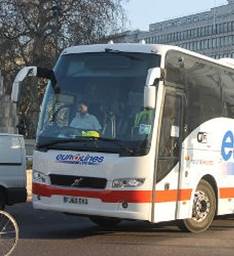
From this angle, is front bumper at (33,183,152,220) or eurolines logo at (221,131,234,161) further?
eurolines logo at (221,131,234,161)

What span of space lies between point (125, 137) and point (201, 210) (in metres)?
2.39

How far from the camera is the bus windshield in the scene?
1107 cm

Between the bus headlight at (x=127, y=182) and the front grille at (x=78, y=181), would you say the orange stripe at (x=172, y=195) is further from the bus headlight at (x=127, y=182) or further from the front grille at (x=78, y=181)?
the front grille at (x=78, y=181)

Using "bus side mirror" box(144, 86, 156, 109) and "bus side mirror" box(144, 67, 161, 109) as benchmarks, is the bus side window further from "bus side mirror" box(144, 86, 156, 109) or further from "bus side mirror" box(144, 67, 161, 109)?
"bus side mirror" box(144, 86, 156, 109)

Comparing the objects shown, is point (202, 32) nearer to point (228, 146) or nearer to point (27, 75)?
point (228, 146)

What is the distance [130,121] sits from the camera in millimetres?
11070

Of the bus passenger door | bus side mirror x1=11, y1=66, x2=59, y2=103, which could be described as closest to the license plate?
the bus passenger door

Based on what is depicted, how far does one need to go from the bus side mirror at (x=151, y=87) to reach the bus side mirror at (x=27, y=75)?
175 cm

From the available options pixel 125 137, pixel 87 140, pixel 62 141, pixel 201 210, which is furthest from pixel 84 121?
pixel 201 210

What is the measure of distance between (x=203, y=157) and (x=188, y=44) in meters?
33.5

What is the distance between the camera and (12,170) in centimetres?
1452

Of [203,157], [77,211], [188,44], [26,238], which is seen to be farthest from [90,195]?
[188,44]

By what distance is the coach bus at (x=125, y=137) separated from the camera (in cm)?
1096

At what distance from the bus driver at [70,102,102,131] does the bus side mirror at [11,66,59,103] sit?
67 centimetres
